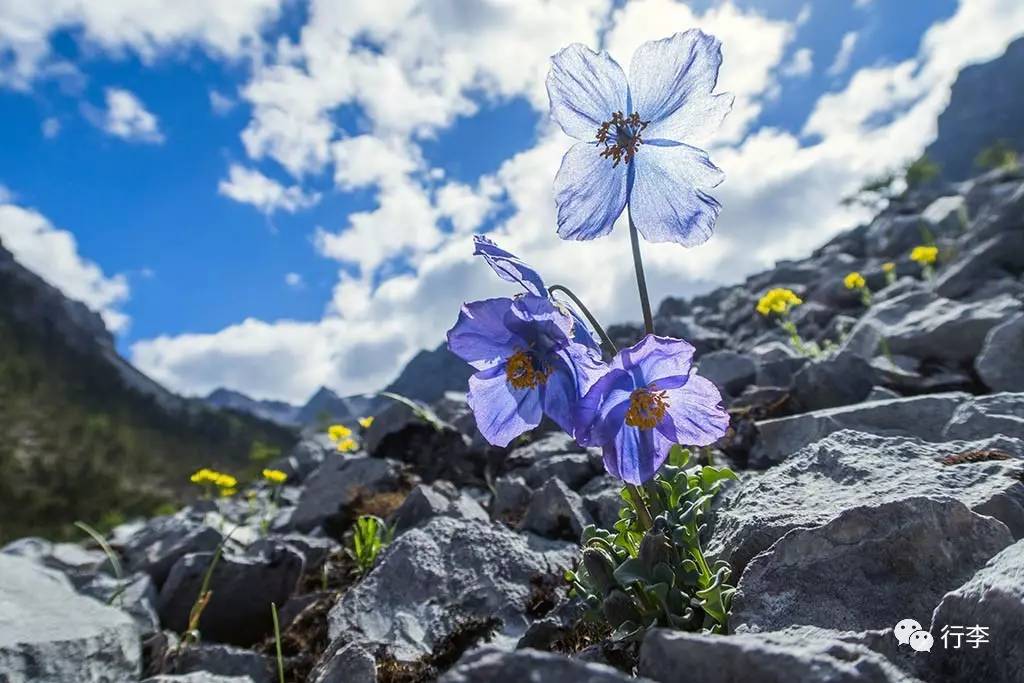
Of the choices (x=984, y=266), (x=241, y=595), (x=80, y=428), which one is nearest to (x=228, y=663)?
(x=241, y=595)

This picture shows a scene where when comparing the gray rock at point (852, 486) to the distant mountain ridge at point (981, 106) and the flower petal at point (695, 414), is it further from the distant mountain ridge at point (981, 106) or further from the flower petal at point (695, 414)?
the distant mountain ridge at point (981, 106)

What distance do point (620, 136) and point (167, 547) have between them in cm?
596

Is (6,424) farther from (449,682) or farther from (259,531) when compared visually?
(449,682)

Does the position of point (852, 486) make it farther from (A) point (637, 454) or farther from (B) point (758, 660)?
(B) point (758, 660)

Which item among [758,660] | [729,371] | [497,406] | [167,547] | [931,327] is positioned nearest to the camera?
[758,660]

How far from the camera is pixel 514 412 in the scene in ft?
8.67

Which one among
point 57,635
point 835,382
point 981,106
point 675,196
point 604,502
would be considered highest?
point 981,106

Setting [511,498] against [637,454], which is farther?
[511,498]

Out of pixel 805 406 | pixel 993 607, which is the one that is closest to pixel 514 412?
pixel 993 607

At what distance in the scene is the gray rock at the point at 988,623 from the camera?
74.3 inches

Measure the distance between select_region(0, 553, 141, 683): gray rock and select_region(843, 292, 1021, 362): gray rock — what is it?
21.5 ft

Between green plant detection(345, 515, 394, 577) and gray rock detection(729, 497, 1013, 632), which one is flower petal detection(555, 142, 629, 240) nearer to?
gray rock detection(729, 497, 1013, 632)

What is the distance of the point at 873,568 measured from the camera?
244 cm

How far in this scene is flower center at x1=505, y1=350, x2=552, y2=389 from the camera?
246cm
